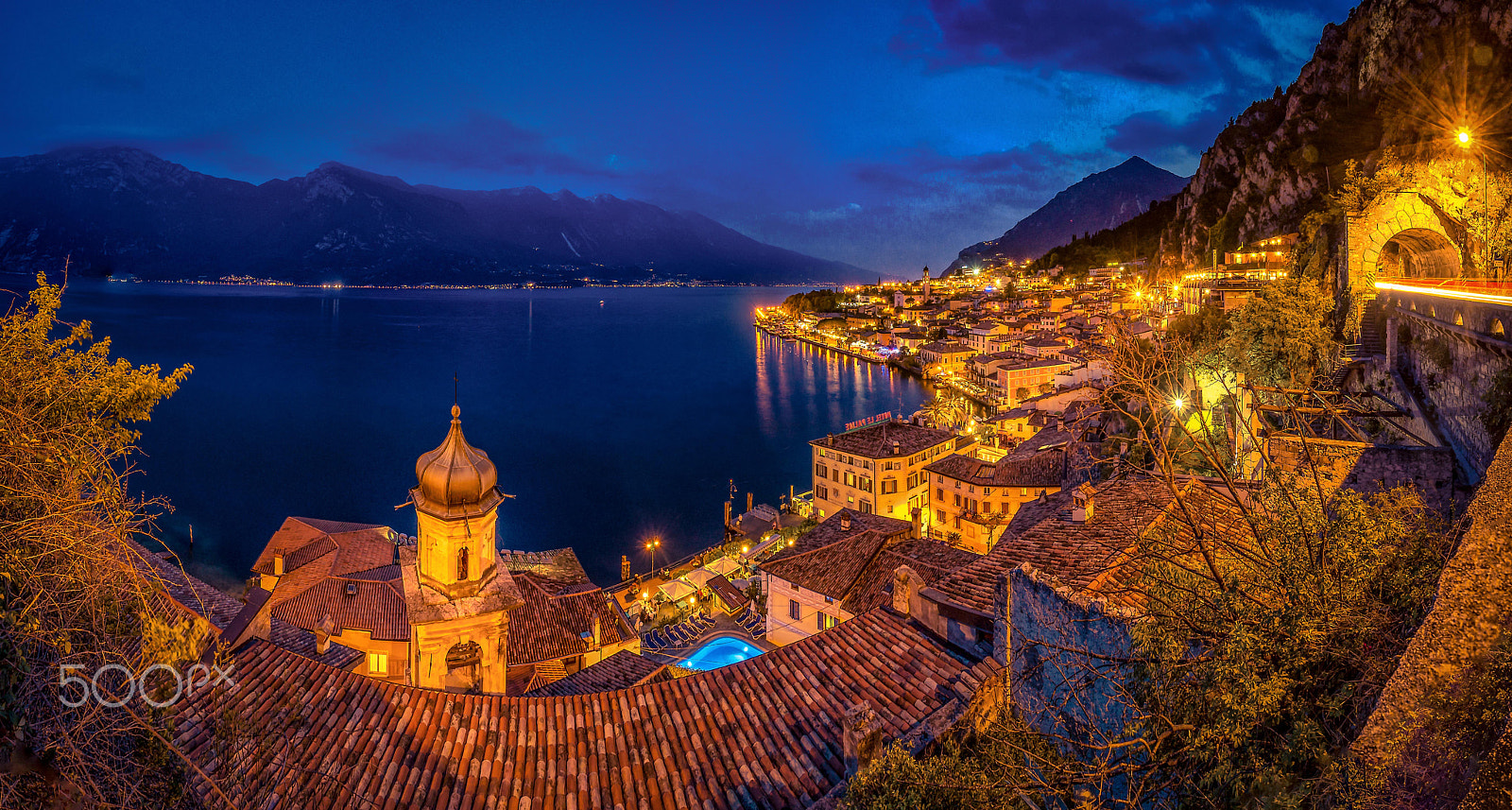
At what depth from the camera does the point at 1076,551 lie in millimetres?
7867

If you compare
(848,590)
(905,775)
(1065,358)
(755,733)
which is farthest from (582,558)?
(1065,358)

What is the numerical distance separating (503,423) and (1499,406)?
57.4m

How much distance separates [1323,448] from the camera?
9180 mm

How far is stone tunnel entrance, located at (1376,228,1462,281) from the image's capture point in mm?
13469

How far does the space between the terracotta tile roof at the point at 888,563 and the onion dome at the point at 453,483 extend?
6.56 metres

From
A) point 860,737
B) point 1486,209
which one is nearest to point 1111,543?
point 860,737

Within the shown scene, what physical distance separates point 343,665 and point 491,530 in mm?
2596

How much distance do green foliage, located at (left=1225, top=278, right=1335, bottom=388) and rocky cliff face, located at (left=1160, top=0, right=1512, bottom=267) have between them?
28.6 feet

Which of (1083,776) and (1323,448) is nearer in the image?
(1083,776)

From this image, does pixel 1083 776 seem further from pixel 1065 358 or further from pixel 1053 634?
pixel 1065 358

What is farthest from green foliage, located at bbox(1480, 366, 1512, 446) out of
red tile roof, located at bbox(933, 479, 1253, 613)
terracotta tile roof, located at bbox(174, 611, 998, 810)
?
terracotta tile roof, located at bbox(174, 611, 998, 810)

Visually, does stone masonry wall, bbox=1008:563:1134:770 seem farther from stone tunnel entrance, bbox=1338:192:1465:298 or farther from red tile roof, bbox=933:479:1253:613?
stone tunnel entrance, bbox=1338:192:1465:298

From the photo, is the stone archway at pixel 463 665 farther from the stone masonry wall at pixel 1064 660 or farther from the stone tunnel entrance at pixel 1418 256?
the stone tunnel entrance at pixel 1418 256

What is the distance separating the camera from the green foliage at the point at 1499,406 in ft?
22.4
